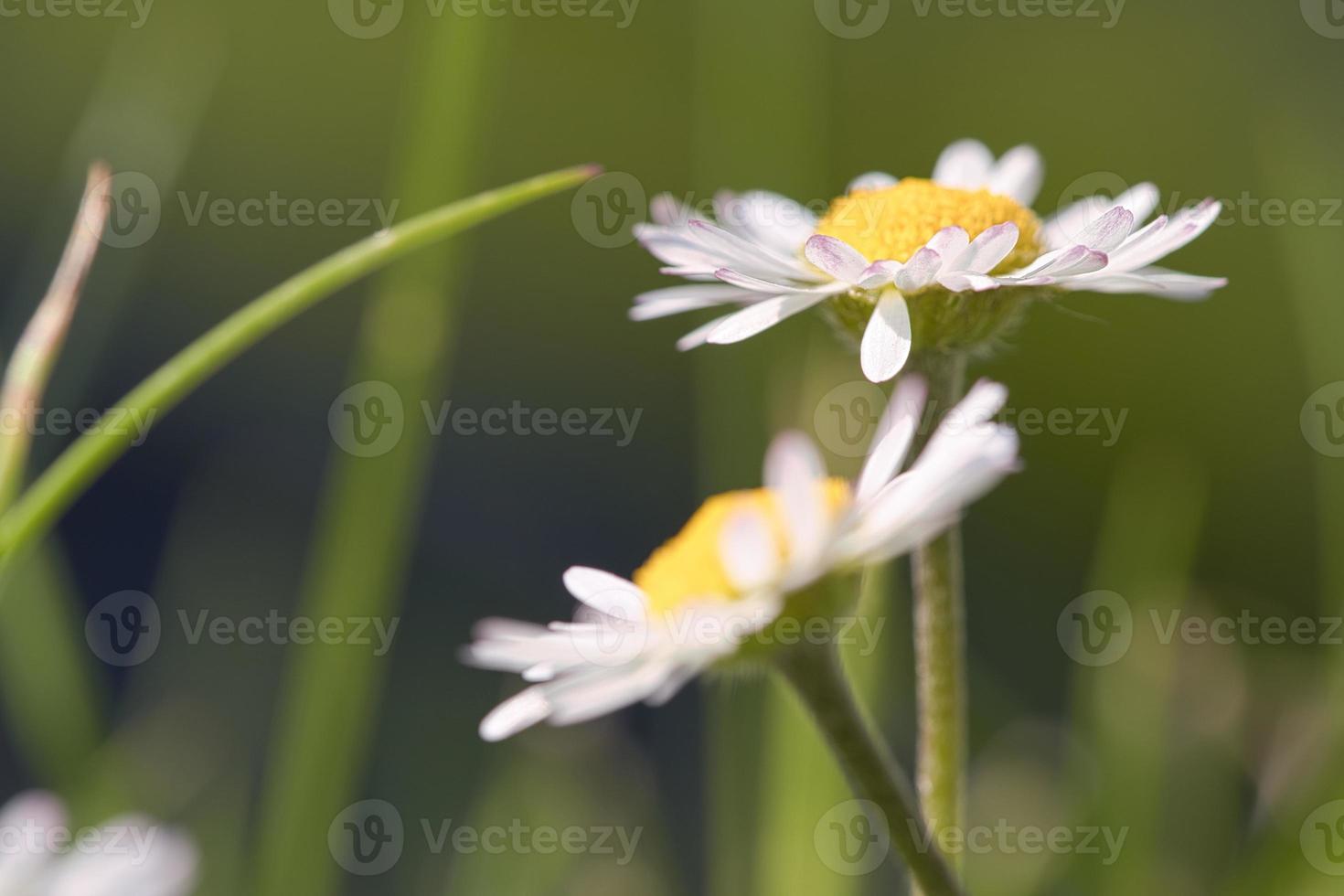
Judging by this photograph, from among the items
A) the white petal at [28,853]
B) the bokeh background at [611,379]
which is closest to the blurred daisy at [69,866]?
the white petal at [28,853]

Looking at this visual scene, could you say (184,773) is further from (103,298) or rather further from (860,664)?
(103,298)

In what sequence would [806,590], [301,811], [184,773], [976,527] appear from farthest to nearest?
[976,527] < [184,773] < [301,811] < [806,590]

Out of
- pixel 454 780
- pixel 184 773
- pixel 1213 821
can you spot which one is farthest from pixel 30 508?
pixel 454 780

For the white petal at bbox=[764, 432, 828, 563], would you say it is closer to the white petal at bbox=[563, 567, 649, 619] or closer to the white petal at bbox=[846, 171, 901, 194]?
the white petal at bbox=[563, 567, 649, 619]

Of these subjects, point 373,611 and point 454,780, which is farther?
point 454,780

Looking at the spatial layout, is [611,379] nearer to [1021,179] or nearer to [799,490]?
[1021,179]

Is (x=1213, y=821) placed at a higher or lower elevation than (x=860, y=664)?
lower
